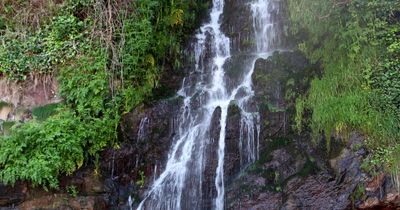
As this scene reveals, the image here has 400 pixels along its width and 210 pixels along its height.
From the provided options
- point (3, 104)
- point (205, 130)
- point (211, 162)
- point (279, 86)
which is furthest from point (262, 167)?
point (3, 104)

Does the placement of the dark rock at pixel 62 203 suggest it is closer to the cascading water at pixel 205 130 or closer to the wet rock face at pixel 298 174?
the cascading water at pixel 205 130

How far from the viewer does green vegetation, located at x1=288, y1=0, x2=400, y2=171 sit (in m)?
7.17

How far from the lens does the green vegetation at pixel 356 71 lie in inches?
282

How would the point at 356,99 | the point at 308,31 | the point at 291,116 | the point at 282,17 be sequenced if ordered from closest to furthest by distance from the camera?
the point at 356,99 < the point at 291,116 < the point at 308,31 < the point at 282,17

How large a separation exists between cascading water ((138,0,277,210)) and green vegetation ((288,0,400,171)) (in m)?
1.03

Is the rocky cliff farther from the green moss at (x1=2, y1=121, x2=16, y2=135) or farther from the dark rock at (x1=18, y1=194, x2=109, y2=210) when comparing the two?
the green moss at (x1=2, y1=121, x2=16, y2=135)

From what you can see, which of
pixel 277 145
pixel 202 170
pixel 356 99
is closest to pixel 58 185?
pixel 202 170

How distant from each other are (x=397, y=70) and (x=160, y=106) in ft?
15.6

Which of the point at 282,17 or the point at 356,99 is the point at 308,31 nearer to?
the point at 282,17

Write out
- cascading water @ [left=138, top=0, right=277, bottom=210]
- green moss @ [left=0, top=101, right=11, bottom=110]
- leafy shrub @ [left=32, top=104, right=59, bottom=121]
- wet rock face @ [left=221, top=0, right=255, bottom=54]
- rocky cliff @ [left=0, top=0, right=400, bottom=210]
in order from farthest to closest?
wet rock face @ [left=221, top=0, right=255, bottom=54] < green moss @ [left=0, top=101, right=11, bottom=110] < leafy shrub @ [left=32, top=104, right=59, bottom=121] < cascading water @ [left=138, top=0, right=277, bottom=210] < rocky cliff @ [left=0, top=0, right=400, bottom=210]

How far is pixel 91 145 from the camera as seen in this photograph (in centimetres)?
836

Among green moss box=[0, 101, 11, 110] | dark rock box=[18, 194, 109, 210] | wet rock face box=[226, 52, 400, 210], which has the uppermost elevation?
green moss box=[0, 101, 11, 110]

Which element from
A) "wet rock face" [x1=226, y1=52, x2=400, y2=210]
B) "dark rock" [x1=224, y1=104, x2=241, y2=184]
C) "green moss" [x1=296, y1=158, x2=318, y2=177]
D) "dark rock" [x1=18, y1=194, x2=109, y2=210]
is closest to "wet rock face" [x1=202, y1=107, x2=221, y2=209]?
"dark rock" [x1=224, y1=104, x2=241, y2=184]

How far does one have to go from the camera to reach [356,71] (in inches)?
316
